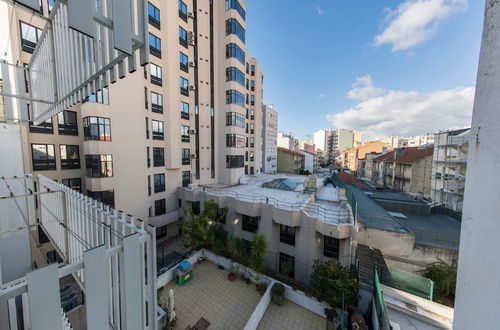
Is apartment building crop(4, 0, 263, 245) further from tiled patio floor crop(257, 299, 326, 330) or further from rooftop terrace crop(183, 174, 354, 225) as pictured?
tiled patio floor crop(257, 299, 326, 330)

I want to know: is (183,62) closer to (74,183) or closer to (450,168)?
(74,183)

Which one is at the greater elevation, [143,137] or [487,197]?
[143,137]

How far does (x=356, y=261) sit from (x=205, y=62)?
77.0 feet

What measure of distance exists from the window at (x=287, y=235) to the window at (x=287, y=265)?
1102 millimetres

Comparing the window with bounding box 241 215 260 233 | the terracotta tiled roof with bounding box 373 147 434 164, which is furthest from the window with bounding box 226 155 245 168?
the terracotta tiled roof with bounding box 373 147 434 164

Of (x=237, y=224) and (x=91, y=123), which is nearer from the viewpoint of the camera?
(x=91, y=123)

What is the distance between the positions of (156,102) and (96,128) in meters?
5.49

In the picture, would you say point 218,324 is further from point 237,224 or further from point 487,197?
point 487,197

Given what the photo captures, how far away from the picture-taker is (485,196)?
1.81 m

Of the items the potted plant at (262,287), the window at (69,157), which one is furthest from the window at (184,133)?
the potted plant at (262,287)

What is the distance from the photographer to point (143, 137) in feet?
48.0

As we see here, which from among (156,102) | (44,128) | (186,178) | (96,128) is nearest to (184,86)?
(156,102)

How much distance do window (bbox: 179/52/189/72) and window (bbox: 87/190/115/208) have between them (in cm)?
1360

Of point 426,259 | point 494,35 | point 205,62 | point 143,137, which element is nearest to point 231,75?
point 205,62
